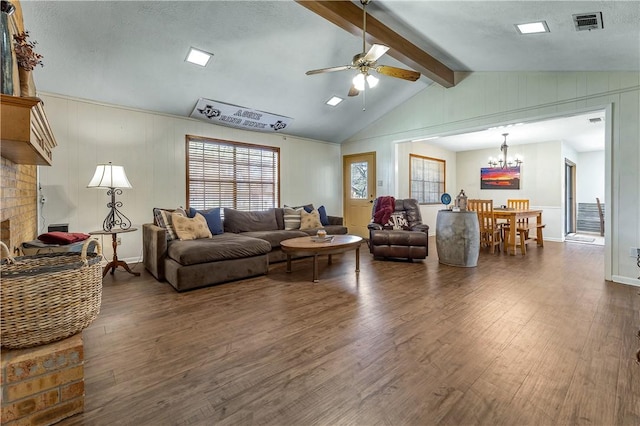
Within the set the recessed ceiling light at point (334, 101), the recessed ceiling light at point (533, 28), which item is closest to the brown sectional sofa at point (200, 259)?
the recessed ceiling light at point (334, 101)

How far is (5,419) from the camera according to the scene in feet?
4.03

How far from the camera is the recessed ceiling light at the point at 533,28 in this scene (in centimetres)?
295

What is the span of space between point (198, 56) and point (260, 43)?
79cm

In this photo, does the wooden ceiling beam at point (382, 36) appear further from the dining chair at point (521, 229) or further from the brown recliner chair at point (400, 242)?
the dining chair at point (521, 229)

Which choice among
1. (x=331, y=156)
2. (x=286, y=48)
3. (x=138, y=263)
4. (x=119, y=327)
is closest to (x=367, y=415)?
(x=119, y=327)

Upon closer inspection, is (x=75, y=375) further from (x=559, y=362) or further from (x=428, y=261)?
(x=428, y=261)

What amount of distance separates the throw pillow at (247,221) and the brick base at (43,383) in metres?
3.48

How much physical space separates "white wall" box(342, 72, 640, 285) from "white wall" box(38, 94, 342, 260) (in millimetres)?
3509

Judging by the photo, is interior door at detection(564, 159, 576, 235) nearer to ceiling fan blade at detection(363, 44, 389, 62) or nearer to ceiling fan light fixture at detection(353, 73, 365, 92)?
ceiling fan light fixture at detection(353, 73, 365, 92)

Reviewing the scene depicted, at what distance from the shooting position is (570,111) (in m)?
4.00

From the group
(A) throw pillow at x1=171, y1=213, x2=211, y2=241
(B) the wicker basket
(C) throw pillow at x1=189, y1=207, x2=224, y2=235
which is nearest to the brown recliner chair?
(C) throw pillow at x1=189, y1=207, x2=224, y2=235

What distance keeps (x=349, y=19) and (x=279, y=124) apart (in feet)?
9.20

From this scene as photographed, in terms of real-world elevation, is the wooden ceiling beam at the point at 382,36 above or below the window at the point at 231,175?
above

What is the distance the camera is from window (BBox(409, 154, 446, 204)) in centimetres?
732
